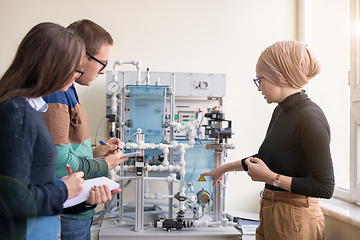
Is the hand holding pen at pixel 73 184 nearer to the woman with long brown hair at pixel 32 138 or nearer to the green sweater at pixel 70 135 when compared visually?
the woman with long brown hair at pixel 32 138

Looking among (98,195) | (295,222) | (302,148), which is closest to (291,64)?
(302,148)

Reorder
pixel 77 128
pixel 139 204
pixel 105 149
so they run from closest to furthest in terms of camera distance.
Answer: pixel 77 128 < pixel 105 149 < pixel 139 204

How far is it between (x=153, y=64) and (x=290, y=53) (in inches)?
86.8

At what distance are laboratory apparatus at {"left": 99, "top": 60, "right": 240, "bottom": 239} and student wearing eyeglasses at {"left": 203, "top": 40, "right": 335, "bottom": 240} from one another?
3.36ft

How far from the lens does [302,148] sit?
42.6 inches

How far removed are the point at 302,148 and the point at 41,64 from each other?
975 mm

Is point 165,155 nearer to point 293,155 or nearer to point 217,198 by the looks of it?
point 217,198

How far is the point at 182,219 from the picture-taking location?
92.9 inches

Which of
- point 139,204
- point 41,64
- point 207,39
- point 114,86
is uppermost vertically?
point 207,39

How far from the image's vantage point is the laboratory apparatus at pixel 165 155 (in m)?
2.27

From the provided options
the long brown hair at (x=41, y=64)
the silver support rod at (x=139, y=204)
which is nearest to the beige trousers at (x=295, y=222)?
the long brown hair at (x=41, y=64)

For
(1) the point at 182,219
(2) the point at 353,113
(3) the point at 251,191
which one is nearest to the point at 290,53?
(2) the point at 353,113

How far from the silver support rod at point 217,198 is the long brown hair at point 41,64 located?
1738 mm

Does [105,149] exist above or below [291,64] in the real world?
below
